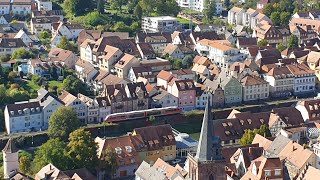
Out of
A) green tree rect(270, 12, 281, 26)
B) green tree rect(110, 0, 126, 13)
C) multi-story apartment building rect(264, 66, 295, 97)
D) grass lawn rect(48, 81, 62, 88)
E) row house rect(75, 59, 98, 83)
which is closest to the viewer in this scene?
grass lawn rect(48, 81, 62, 88)

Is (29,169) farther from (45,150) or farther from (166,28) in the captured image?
(166,28)

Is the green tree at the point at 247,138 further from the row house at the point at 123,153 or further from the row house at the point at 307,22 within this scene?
the row house at the point at 307,22

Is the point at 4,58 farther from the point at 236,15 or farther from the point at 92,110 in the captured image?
the point at 236,15

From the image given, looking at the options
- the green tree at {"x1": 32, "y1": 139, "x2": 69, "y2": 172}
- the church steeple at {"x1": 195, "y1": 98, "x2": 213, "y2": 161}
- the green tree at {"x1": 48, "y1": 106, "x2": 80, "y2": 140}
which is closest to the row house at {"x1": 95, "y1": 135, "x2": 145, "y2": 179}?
the green tree at {"x1": 32, "y1": 139, "x2": 69, "y2": 172}

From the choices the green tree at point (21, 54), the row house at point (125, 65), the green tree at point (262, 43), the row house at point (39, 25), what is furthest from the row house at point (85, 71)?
the green tree at point (262, 43)

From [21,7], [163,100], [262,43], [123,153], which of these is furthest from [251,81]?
[21,7]

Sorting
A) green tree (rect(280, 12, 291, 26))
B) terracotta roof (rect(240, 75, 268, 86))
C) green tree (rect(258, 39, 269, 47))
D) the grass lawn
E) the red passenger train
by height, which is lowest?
the red passenger train

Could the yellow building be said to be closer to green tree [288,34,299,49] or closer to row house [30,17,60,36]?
green tree [288,34,299,49]
